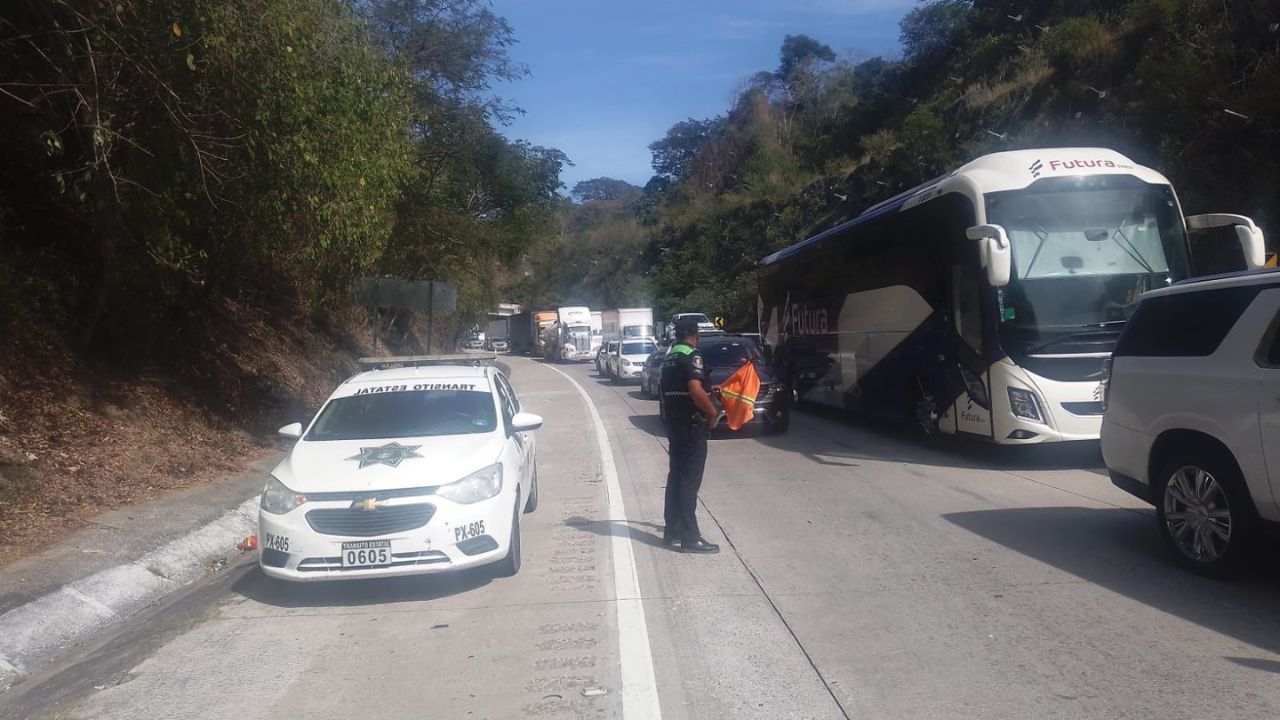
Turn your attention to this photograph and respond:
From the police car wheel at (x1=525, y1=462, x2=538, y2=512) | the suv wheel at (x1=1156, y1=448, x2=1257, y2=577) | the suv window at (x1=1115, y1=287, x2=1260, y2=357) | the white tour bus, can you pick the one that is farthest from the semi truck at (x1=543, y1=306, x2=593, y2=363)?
the suv wheel at (x1=1156, y1=448, x2=1257, y2=577)

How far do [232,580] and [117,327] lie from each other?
7.57 metres

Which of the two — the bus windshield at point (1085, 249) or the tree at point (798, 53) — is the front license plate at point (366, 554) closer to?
the bus windshield at point (1085, 249)

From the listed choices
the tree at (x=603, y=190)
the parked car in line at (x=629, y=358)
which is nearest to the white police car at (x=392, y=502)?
the parked car in line at (x=629, y=358)

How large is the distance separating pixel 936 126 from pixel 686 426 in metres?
37.8

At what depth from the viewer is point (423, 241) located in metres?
24.4

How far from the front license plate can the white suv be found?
5.68 metres

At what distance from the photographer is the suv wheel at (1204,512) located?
6602 mm

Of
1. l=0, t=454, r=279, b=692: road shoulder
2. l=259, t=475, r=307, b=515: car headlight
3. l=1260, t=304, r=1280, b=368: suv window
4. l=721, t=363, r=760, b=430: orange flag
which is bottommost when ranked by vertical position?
l=0, t=454, r=279, b=692: road shoulder

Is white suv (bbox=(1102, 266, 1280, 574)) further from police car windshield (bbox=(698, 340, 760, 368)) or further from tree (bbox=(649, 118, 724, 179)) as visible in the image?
tree (bbox=(649, 118, 724, 179))

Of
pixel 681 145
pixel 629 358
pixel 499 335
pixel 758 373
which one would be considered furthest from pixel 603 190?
pixel 758 373

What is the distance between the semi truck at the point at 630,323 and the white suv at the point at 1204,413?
35156mm

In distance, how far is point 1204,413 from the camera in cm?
687

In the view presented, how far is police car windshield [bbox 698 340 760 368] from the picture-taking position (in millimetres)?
17297

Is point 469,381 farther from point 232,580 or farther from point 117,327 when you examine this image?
point 117,327
